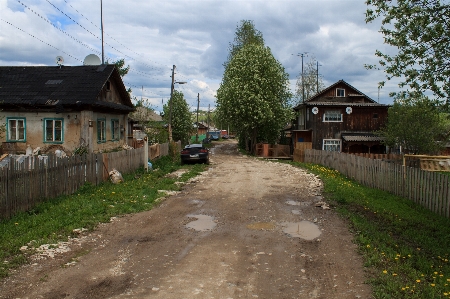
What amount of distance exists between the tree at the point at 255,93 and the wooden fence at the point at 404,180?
18.1 metres

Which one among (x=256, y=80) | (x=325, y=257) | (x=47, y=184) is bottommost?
(x=325, y=257)

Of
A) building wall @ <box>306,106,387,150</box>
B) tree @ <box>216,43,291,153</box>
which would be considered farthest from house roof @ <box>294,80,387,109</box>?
tree @ <box>216,43,291,153</box>

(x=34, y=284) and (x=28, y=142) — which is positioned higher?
(x=28, y=142)

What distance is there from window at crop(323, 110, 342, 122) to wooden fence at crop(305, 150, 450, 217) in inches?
682

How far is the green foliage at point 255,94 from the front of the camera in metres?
39.4

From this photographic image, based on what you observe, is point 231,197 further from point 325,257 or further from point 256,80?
point 256,80

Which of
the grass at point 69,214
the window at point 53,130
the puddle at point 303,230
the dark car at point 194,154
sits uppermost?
the window at point 53,130

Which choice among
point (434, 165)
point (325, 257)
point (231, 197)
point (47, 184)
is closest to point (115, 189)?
point (47, 184)

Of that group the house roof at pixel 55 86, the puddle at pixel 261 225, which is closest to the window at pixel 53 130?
the house roof at pixel 55 86

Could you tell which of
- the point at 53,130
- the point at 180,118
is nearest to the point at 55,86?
the point at 53,130

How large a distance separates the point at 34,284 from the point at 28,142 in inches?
654

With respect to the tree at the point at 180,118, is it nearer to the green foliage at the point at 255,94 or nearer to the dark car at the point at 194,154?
the green foliage at the point at 255,94

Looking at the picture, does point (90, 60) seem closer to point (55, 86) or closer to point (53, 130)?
point (55, 86)

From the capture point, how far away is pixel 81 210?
10383mm
